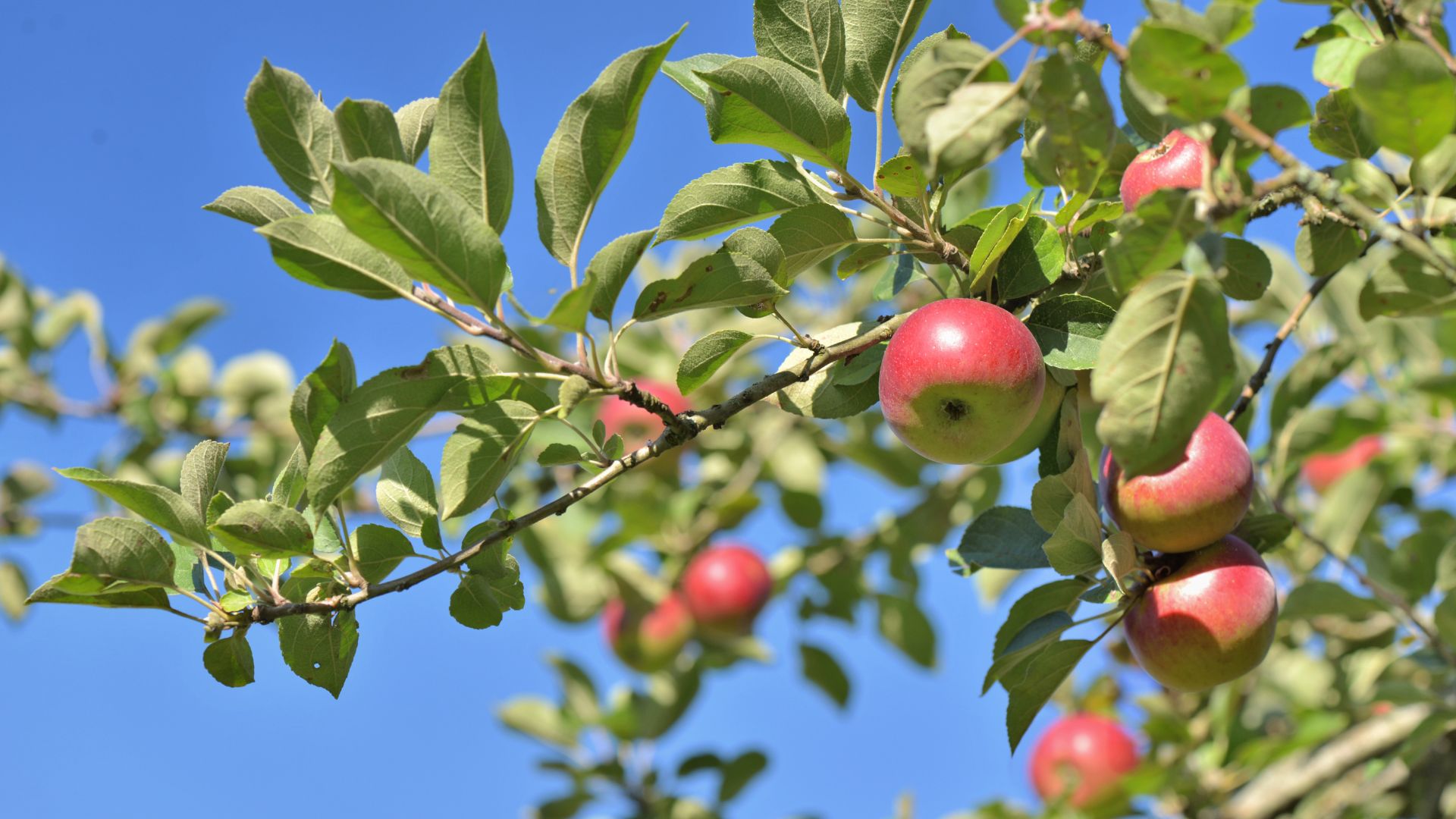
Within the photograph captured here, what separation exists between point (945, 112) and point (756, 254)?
1.26 ft

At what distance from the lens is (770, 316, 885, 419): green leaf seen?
1.61m

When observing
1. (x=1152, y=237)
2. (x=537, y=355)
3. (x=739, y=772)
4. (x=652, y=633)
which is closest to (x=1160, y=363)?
(x=1152, y=237)

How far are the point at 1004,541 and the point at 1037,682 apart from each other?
0.73 ft

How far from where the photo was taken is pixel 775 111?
142cm

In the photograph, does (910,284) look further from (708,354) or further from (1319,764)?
(1319,764)

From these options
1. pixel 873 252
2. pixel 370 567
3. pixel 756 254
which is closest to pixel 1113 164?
pixel 873 252

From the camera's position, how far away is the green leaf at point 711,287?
4.54 feet

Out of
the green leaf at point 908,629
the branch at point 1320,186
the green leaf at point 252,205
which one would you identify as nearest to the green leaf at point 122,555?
the green leaf at point 252,205

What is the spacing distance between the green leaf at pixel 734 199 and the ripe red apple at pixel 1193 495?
53 centimetres

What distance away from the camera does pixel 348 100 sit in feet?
4.31

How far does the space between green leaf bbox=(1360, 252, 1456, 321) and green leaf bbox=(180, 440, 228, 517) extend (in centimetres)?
142

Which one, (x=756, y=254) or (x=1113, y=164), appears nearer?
(x=756, y=254)

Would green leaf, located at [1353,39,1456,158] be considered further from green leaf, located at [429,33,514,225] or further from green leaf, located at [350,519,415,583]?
green leaf, located at [350,519,415,583]

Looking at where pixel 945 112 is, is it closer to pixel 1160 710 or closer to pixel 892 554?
pixel 892 554
